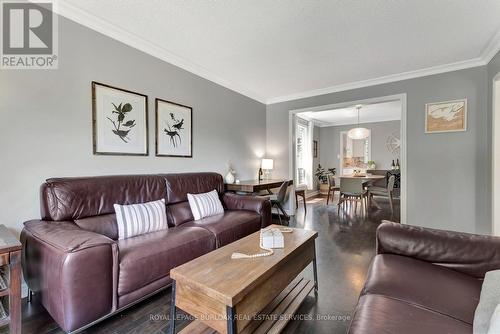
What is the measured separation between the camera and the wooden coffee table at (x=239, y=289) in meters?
1.07


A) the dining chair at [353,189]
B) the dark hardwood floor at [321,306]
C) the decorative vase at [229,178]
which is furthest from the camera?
the dining chair at [353,189]

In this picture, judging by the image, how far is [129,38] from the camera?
2443mm

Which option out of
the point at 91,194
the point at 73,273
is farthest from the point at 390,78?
the point at 73,273

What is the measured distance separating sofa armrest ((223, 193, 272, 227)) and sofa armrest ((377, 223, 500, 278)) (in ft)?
4.89

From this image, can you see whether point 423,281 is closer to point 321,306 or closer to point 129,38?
point 321,306

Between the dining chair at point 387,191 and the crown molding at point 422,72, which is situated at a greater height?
the crown molding at point 422,72

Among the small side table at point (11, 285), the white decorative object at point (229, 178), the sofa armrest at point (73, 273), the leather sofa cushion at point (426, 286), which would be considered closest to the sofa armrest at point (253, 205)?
the white decorative object at point (229, 178)

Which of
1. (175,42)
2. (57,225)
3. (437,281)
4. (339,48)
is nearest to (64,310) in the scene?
(57,225)

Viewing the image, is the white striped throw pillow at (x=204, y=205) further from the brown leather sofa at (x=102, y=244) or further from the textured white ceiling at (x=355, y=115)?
the textured white ceiling at (x=355, y=115)

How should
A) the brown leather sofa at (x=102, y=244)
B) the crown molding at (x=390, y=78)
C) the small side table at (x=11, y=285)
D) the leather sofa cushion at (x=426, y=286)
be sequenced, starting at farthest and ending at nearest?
the crown molding at (x=390, y=78)
the brown leather sofa at (x=102, y=244)
the small side table at (x=11, y=285)
the leather sofa cushion at (x=426, y=286)

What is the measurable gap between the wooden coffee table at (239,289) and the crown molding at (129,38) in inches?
93.8

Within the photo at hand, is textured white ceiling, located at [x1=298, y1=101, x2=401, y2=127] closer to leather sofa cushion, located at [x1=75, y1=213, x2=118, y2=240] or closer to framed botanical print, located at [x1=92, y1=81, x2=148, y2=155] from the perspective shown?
framed botanical print, located at [x1=92, y1=81, x2=148, y2=155]

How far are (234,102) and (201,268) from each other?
3.20 metres

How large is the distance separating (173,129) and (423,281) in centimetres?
281
